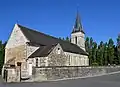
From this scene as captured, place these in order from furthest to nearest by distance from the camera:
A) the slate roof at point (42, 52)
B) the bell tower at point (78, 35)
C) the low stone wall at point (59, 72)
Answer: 1. the bell tower at point (78, 35)
2. the slate roof at point (42, 52)
3. the low stone wall at point (59, 72)

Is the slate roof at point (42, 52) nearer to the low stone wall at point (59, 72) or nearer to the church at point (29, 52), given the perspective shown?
the church at point (29, 52)

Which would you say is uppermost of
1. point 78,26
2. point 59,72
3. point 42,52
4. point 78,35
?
point 78,26

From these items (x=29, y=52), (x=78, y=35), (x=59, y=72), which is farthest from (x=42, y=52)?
(x=78, y=35)

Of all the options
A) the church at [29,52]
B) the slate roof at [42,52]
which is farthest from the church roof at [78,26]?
the slate roof at [42,52]

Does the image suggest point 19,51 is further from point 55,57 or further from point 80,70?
point 80,70

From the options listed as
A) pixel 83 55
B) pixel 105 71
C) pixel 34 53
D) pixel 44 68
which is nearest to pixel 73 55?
pixel 83 55

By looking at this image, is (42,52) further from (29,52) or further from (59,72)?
(59,72)

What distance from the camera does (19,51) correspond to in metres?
36.7

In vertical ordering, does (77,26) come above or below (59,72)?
above

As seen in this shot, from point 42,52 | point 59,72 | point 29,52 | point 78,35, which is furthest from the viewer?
point 78,35

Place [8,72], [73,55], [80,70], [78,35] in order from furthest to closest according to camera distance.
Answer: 1. [78,35]
2. [73,55]
3. [80,70]
4. [8,72]

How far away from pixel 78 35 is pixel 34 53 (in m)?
25.8

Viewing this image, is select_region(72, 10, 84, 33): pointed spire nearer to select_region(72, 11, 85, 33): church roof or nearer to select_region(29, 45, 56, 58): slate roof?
select_region(72, 11, 85, 33): church roof

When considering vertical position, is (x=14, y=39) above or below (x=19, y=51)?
above
